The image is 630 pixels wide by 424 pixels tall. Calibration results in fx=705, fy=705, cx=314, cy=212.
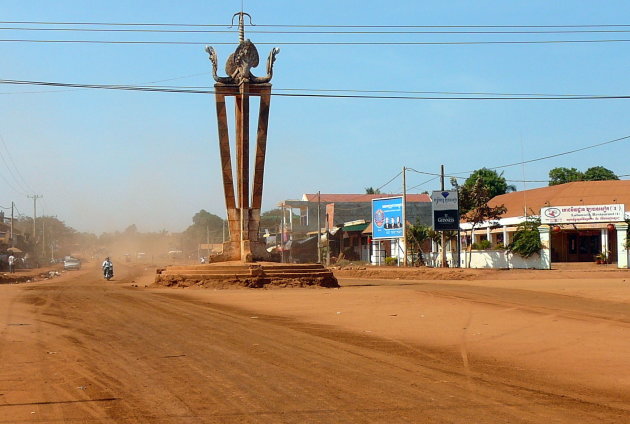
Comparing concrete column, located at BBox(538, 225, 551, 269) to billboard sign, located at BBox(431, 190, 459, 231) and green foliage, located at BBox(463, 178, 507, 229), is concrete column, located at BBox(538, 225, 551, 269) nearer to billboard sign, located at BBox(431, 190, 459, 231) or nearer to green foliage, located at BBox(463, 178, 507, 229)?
green foliage, located at BBox(463, 178, 507, 229)

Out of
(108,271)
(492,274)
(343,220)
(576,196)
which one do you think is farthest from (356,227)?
(108,271)

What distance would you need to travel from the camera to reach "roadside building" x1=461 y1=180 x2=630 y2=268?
43.2 metres

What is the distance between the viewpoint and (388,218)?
56250 mm

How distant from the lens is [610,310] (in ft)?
56.2

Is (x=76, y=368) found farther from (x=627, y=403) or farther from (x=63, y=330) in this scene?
(x=627, y=403)

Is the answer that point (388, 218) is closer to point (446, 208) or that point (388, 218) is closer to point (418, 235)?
point (418, 235)

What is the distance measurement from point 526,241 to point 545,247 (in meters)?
1.15

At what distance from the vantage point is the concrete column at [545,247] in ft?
137

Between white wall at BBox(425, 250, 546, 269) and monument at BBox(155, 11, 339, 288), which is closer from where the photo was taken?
monument at BBox(155, 11, 339, 288)

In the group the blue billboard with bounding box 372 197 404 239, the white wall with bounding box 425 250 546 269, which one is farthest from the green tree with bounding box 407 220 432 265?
the white wall with bounding box 425 250 546 269

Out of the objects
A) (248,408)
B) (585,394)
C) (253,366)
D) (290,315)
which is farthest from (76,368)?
(290,315)

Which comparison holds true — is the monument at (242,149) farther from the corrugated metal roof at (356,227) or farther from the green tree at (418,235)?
the corrugated metal roof at (356,227)

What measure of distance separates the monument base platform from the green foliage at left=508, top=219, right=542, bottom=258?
17421 mm

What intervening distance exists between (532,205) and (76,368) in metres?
49.7
